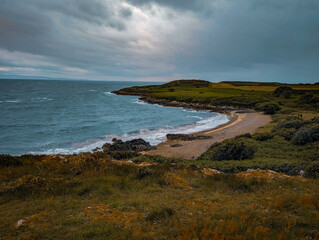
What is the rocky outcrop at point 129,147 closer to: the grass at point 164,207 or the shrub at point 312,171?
the grass at point 164,207

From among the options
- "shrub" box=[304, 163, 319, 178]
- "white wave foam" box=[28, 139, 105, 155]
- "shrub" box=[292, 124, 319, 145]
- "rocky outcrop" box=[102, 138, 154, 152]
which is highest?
"shrub" box=[292, 124, 319, 145]

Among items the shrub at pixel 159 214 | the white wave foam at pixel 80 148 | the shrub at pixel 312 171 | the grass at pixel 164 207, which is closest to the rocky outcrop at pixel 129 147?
the white wave foam at pixel 80 148

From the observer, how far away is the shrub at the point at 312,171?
10.0 metres

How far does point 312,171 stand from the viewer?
1034 cm

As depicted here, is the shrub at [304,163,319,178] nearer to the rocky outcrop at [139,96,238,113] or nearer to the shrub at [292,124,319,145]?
the shrub at [292,124,319,145]

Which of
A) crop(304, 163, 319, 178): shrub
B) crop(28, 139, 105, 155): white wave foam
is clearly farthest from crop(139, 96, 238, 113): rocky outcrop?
crop(304, 163, 319, 178): shrub

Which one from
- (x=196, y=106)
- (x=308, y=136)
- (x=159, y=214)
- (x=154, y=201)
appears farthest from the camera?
(x=196, y=106)

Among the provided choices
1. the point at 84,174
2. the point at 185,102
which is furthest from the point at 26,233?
the point at 185,102

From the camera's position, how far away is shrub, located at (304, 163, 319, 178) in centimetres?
1002

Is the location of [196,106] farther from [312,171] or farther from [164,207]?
[164,207]

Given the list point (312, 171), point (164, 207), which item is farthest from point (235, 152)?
point (164, 207)

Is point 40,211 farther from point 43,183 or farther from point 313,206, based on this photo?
point 313,206

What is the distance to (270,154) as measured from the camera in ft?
50.4

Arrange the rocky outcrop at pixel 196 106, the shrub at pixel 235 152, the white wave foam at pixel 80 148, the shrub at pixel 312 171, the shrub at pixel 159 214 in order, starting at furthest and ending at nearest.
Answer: the rocky outcrop at pixel 196 106 < the white wave foam at pixel 80 148 < the shrub at pixel 235 152 < the shrub at pixel 312 171 < the shrub at pixel 159 214
